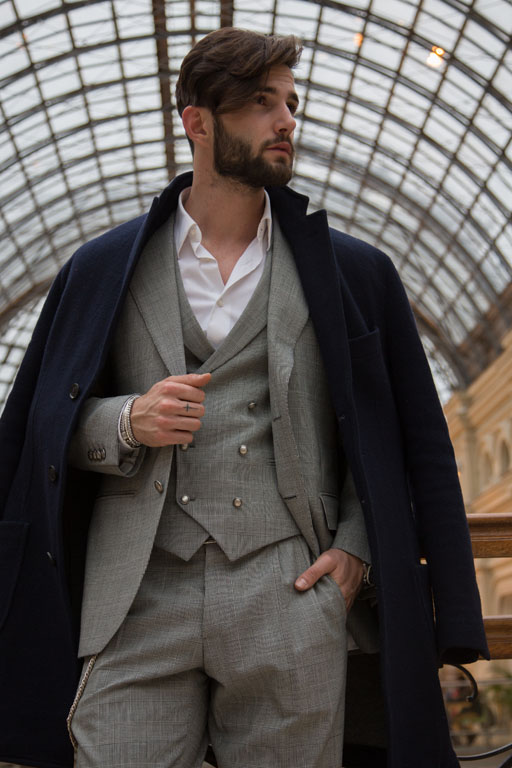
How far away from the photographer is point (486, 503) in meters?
33.7

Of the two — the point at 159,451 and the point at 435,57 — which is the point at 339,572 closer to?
the point at 159,451

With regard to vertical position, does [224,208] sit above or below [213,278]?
above

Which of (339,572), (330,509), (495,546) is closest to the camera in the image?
(339,572)

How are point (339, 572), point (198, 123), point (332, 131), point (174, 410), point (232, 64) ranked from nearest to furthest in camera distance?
point (174, 410) → point (339, 572) → point (232, 64) → point (198, 123) → point (332, 131)

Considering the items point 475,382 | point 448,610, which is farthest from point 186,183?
point 475,382

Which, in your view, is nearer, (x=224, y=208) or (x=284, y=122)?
(x=284, y=122)

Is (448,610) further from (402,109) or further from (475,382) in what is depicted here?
(475,382)

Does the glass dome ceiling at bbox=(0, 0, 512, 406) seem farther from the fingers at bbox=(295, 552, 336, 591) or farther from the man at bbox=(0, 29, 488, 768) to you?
the fingers at bbox=(295, 552, 336, 591)

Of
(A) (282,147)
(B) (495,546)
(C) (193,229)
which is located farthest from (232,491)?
(B) (495,546)

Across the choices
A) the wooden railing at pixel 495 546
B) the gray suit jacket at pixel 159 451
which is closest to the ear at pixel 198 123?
the gray suit jacket at pixel 159 451

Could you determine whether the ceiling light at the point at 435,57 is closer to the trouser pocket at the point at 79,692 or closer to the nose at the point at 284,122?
the nose at the point at 284,122

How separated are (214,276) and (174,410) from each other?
0.53 m

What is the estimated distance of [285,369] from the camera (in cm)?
249

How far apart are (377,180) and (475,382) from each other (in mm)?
8090
